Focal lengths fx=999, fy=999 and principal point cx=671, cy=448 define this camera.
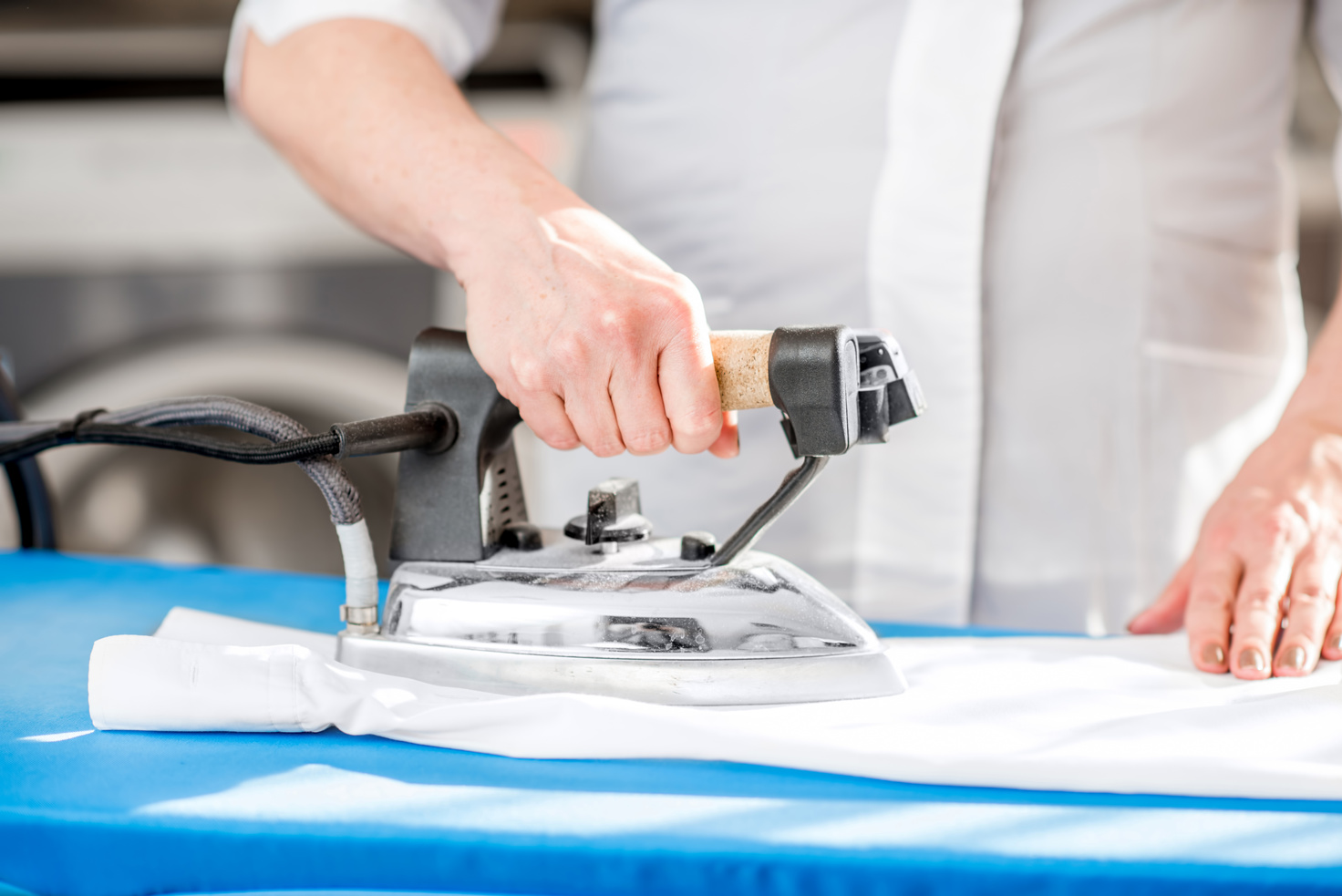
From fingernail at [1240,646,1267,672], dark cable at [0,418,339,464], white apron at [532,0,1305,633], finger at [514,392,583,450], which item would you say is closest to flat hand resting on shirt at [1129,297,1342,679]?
fingernail at [1240,646,1267,672]

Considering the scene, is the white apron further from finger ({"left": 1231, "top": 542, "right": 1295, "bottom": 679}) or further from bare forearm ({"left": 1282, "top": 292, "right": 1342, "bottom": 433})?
finger ({"left": 1231, "top": 542, "right": 1295, "bottom": 679})

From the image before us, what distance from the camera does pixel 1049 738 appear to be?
0.49 metres

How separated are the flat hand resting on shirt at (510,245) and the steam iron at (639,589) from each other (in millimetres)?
31

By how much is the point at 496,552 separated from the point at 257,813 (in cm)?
25

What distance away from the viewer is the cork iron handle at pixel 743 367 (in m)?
0.58

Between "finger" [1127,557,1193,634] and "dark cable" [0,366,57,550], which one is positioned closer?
"finger" [1127,557,1193,634]

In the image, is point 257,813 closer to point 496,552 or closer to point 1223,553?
point 496,552

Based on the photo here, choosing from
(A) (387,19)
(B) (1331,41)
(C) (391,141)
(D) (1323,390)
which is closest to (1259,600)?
(D) (1323,390)

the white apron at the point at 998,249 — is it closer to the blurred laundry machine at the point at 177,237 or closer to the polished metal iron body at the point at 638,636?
the polished metal iron body at the point at 638,636

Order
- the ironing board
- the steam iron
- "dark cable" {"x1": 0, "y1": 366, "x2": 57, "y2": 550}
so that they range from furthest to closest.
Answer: "dark cable" {"x1": 0, "y1": 366, "x2": 57, "y2": 550}
the steam iron
the ironing board

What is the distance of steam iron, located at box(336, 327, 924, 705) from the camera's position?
57cm

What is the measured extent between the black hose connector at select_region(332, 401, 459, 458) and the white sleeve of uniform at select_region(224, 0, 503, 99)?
0.38m

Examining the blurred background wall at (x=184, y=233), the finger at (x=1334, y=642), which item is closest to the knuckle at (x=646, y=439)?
the finger at (x=1334, y=642)

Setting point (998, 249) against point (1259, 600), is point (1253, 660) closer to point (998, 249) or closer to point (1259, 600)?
point (1259, 600)
